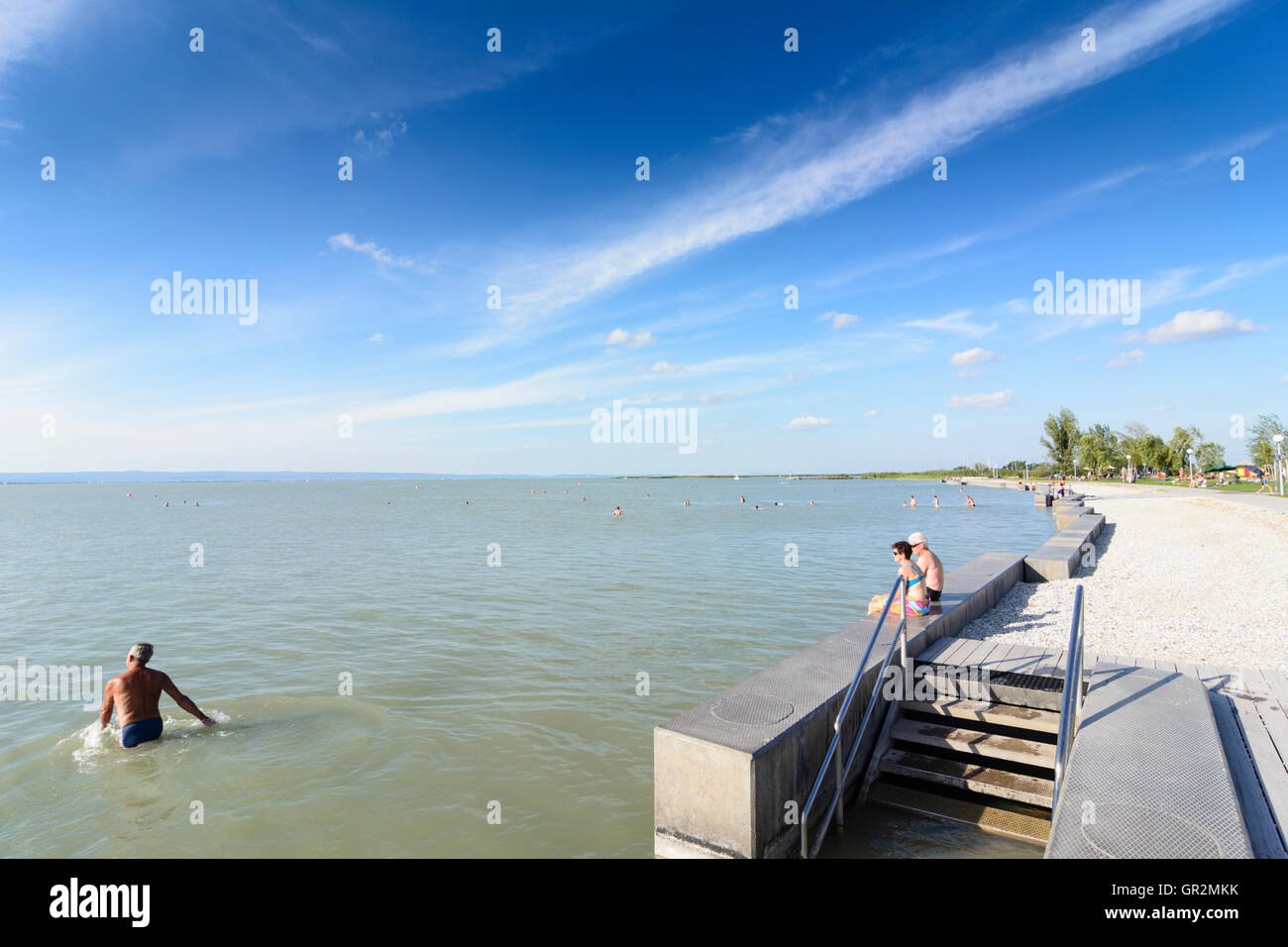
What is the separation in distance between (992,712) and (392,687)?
804cm

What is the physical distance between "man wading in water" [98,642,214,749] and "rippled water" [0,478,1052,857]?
25 centimetres

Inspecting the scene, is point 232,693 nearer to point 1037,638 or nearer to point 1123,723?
point 1123,723

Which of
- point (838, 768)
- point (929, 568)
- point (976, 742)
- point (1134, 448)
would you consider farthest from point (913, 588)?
point (1134, 448)

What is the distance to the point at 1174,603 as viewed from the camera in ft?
38.6

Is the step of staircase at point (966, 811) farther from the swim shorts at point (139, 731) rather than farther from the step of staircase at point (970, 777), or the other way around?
the swim shorts at point (139, 731)

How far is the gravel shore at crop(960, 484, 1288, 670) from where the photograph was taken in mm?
8930

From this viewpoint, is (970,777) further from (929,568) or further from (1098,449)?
(1098,449)

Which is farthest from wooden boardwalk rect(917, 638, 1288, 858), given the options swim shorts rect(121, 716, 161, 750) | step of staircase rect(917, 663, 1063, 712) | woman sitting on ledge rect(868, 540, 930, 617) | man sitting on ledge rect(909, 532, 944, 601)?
swim shorts rect(121, 716, 161, 750)

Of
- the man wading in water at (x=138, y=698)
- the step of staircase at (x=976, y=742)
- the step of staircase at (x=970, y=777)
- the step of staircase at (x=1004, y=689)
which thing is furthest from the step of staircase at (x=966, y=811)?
the man wading in water at (x=138, y=698)

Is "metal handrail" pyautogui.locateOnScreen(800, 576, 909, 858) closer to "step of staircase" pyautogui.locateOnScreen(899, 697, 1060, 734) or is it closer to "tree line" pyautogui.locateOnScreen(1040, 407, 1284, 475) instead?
"step of staircase" pyautogui.locateOnScreen(899, 697, 1060, 734)

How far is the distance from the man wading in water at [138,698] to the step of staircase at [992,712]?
8.41 m

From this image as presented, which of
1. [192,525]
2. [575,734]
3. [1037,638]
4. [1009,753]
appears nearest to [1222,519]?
[1037,638]

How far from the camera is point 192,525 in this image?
146 ft
